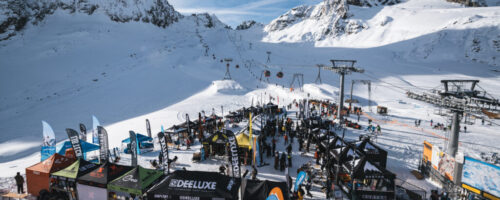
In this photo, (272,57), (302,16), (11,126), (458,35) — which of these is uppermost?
(302,16)

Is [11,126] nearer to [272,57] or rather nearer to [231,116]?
[231,116]

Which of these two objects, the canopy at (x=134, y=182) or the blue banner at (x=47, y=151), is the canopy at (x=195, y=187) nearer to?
the canopy at (x=134, y=182)

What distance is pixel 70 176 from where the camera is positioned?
8.12 meters

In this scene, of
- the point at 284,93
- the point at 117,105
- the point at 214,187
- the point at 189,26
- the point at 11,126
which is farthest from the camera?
the point at 189,26

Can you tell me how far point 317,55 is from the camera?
64688 mm

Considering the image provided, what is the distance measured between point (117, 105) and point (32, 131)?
344 inches

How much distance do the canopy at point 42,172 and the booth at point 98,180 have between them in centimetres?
150

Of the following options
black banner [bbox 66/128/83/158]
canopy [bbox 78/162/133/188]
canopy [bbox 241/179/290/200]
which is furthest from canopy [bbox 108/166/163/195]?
black banner [bbox 66/128/83/158]

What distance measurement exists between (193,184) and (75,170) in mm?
4846

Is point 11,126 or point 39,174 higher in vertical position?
point 39,174

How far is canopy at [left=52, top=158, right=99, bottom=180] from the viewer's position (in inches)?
321

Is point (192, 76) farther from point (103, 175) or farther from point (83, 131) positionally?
point (103, 175)

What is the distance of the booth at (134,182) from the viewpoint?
23.9 ft

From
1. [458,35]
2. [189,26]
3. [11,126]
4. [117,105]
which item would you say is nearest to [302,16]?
[189,26]
